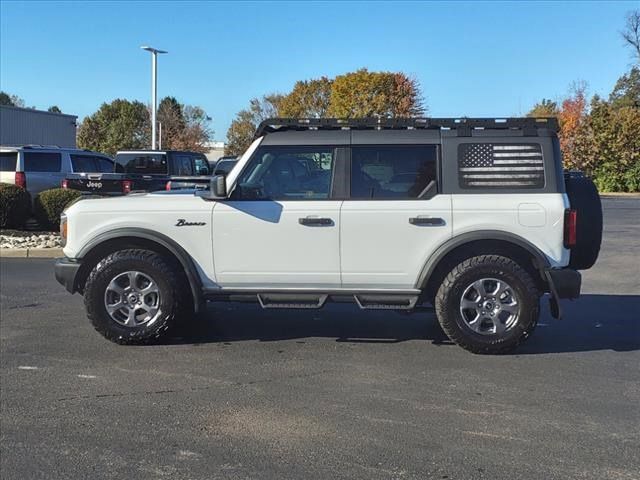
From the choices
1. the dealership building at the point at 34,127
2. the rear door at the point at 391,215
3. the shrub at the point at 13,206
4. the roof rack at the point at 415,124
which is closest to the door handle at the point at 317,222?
the rear door at the point at 391,215

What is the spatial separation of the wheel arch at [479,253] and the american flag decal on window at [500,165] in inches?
18.0

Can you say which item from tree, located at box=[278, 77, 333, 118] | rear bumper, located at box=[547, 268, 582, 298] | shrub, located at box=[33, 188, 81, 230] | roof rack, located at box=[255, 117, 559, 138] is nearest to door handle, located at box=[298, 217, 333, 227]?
roof rack, located at box=[255, 117, 559, 138]

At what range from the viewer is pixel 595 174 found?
3972 centimetres

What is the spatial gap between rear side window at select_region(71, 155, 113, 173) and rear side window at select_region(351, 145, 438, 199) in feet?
42.0

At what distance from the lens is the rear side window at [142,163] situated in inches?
688

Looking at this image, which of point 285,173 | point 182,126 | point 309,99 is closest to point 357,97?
point 309,99

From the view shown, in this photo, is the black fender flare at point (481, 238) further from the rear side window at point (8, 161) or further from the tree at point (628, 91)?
the tree at point (628, 91)

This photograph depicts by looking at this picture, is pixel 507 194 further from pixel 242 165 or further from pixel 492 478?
pixel 492 478

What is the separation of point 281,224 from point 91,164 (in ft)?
42.5

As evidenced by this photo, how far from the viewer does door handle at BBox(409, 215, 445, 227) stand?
18.9 feet

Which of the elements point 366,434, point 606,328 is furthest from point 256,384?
point 606,328

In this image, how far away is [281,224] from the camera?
19.2 ft

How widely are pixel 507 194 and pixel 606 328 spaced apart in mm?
2163

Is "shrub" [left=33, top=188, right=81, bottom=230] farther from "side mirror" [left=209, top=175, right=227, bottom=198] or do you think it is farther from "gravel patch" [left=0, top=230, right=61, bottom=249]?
"side mirror" [left=209, top=175, right=227, bottom=198]
